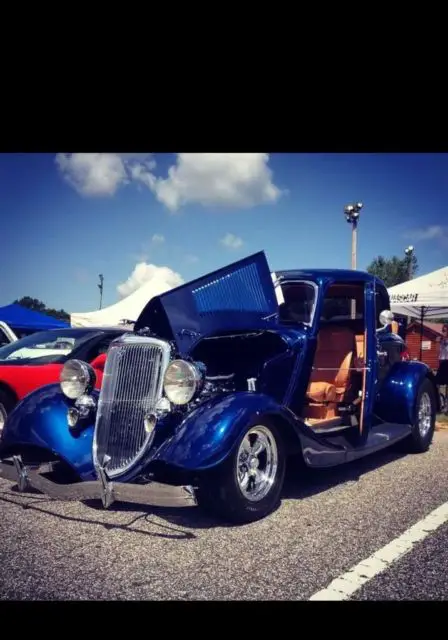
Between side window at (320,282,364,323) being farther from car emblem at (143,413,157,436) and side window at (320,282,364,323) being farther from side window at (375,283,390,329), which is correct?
car emblem at (143,413,157,436)

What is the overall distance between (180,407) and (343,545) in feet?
4.82

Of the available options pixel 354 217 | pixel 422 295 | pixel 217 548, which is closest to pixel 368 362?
pixel 217 548

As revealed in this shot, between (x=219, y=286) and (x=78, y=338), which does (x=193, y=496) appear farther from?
(x=78, y=338)

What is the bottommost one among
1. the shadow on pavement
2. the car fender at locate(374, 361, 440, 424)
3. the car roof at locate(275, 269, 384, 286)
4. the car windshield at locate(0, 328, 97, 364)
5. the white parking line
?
the shadow on pavement

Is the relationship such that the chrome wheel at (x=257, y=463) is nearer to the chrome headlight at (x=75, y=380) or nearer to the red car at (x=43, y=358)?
the chrome headlight at (x=75, y=380)

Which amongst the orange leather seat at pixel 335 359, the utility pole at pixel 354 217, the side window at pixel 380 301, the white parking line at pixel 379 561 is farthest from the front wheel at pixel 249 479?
the utility pole at pixel 354 217

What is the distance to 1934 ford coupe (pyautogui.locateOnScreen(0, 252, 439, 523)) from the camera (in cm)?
353

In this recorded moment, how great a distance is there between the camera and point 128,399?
13.0 feet

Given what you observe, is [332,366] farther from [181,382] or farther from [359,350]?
[181,382]

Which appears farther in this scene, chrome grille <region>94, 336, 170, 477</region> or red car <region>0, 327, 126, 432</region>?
red car <region>0, 327, 126, 432</region>

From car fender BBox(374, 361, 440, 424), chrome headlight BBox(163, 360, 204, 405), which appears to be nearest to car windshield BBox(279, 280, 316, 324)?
chrome headlight BBox(163, 360, 204, 405)

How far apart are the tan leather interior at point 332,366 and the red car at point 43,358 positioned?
3.00 m

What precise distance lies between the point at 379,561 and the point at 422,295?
8983 mm

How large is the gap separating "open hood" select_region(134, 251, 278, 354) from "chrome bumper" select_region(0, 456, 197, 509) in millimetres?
1251
